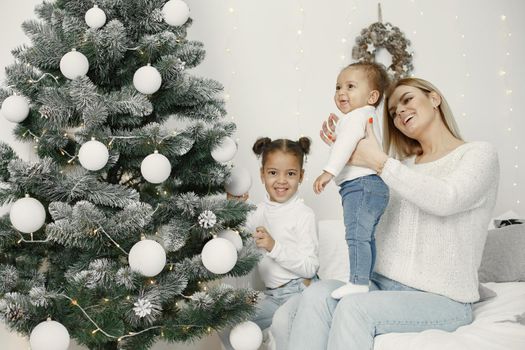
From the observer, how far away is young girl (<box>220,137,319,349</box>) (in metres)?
2.12

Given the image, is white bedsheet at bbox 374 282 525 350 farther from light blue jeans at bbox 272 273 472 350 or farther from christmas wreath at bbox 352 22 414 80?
christmas wreath at bbox 352 22 414 80

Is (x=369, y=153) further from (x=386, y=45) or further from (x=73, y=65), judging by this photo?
(x=386, y=45)

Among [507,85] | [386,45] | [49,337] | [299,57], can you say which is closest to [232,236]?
[49,337]

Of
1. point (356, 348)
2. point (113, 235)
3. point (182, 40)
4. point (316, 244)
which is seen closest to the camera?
point (356, 348)

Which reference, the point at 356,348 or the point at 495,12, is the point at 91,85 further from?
the point at 495,12

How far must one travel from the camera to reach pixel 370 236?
1704 mm

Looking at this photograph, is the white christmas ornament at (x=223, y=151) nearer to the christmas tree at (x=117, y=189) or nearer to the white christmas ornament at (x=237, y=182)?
the christmas tree at (x=117, y=189)

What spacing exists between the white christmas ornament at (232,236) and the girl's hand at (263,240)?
13.6 inches

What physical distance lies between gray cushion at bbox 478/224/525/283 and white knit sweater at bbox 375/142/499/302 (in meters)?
0.58

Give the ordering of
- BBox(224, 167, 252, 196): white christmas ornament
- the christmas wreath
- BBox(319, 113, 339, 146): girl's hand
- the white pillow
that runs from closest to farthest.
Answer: BBox(224, 167, 252, 196): white christmas ornament, BBox(319, 113, 339, 146): girl's hand, the white pillow, the christmas wreath

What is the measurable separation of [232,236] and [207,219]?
0.13m

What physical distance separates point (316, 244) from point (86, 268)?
0.94m

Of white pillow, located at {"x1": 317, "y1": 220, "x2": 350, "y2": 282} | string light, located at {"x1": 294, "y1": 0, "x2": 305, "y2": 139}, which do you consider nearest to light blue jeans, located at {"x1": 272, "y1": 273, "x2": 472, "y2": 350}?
white pillow, located at {"x1": 317, "y1": 220, "x2": 350, "y2": 282}

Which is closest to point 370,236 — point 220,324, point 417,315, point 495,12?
point 417,315
